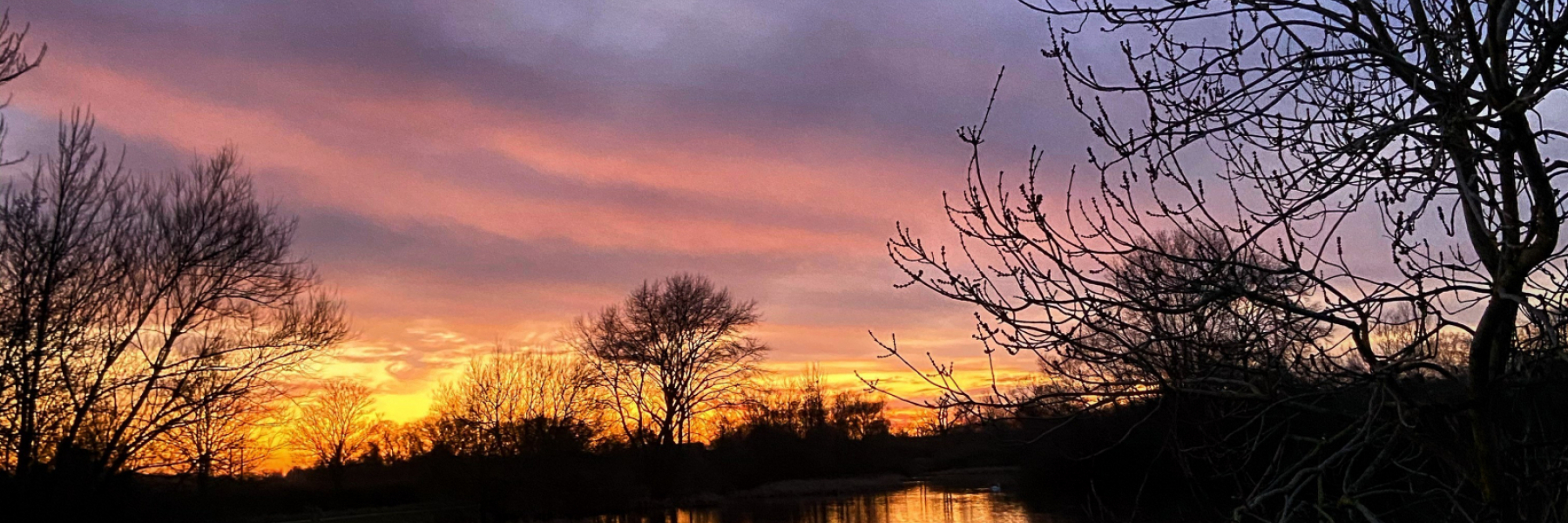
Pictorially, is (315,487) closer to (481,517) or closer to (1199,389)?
(481,517)

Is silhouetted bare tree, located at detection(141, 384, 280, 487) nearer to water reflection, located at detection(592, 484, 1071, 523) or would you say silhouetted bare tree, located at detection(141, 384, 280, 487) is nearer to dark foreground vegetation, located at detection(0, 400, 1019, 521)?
dark foreground vegetation, located at detection(0, 400, 1019, 521)

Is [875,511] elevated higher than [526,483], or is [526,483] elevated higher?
[526,483]

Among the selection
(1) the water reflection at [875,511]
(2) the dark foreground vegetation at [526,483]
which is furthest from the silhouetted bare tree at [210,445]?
(1) the water reflection at [875,511]

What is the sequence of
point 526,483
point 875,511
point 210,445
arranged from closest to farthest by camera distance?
1. point 210,445
2. point 875,511
3. point 526,483

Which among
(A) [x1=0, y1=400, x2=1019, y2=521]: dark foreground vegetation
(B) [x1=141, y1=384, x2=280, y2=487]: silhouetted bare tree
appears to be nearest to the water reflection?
(A) [x1=0, y1=400, x2=1019, y2=521]: dark foreground vegetation

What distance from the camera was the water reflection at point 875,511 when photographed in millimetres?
27641

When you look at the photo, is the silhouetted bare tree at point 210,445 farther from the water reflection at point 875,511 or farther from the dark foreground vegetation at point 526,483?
the water reflection at point 875,511

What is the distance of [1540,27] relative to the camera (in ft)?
11.1

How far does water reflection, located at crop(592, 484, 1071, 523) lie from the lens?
27.6 meters

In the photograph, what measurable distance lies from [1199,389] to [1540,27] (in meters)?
1.51

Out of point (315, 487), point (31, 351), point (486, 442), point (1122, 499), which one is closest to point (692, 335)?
point (486, 442)

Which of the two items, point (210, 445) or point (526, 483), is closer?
point (210, 445)

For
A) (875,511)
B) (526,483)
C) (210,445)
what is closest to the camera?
(210,445)

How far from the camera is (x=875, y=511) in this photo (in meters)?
32.2
